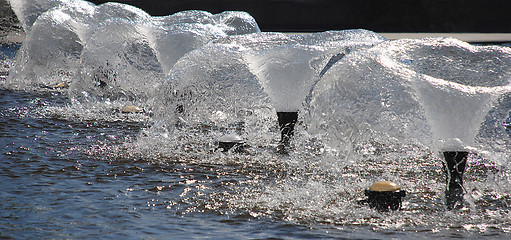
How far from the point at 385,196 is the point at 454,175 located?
76 centimetres

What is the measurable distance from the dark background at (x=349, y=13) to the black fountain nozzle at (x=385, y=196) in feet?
56.3

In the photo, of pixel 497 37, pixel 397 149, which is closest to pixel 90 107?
pixel 397 149

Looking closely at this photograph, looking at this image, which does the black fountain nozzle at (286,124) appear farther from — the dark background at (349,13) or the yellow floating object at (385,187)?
the dark background at (349,13)

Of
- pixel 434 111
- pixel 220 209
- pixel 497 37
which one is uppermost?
pixel 497 37

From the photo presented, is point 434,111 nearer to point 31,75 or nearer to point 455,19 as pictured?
point 31,75

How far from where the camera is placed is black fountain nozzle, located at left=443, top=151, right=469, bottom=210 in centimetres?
495

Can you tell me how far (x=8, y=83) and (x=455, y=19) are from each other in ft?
51.0

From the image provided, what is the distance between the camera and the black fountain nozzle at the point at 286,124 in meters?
6.61

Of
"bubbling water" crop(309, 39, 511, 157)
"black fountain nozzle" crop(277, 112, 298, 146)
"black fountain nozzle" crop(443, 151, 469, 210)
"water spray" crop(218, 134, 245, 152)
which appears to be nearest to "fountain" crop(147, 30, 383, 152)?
"black fountain nozzle" crop(277, 112, 298, 146)

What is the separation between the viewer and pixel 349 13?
22125 millimetres

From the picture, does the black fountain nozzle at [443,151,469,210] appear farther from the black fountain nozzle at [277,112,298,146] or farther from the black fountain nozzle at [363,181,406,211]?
the black fountain nozzle at [277,112,298,146]

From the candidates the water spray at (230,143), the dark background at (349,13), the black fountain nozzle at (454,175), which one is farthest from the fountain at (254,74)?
the dark background at (349,13)

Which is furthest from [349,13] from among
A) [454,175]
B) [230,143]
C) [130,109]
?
[454,175]

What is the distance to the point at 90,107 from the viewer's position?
9.19 metres
